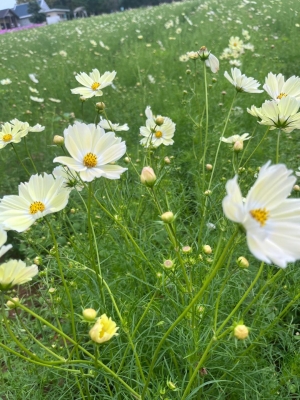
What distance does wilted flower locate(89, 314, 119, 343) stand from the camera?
60 cm

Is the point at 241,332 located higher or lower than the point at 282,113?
lower

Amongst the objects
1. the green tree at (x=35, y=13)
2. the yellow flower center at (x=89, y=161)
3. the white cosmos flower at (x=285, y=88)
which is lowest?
the green tree at (x=35, y=13)

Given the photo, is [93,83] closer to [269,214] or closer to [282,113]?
[282,113]

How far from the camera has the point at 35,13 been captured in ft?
64.9

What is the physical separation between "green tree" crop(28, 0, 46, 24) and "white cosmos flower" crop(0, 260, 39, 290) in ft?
67.4

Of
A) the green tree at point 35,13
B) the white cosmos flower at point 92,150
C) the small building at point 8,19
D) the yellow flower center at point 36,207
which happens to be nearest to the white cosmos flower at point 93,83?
the white cosmos flower at point 92,150

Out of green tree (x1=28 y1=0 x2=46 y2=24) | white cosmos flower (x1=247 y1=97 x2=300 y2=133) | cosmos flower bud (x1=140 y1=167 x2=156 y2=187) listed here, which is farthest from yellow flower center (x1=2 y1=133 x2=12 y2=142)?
green tree (x1=28 y1=0 x2=46 y2=24)

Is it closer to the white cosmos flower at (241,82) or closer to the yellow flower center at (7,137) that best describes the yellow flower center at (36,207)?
the yellow flower center at (7,137)

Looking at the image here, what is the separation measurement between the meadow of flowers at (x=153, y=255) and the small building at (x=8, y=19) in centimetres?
1533

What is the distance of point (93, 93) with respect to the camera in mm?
1288

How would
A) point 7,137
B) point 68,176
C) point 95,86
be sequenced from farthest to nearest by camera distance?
point 95,86, point 7,137, point 68,176

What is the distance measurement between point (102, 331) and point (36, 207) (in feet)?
0.96

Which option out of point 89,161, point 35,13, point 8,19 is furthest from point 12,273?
point 35,13

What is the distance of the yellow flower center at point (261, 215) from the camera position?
54cm
